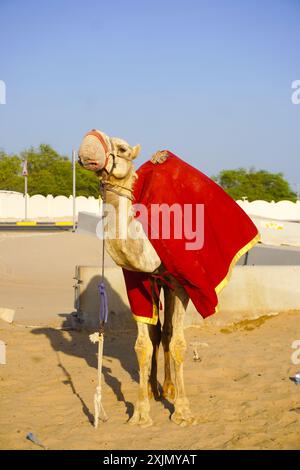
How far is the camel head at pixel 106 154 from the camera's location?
202 inches

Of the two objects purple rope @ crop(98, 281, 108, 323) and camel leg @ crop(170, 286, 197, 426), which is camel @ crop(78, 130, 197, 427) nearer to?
camel leg @ crop(170, 286, 197, 426)

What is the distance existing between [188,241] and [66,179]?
8227cm

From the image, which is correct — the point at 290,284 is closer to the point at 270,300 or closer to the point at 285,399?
the point at 270,300

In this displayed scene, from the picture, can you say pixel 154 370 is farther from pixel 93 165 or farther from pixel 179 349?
pixel 93 165

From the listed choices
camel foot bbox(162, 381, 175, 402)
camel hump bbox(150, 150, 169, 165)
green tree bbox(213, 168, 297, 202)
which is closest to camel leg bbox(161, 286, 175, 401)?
camel foot bbox(162, 381, 175, 402)

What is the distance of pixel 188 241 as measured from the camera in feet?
19.8

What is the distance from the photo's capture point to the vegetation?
278ft

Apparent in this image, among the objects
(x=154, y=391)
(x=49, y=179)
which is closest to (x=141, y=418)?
(x=154, y=391)

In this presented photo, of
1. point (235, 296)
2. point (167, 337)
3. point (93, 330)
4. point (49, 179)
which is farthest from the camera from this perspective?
point (49, 179)

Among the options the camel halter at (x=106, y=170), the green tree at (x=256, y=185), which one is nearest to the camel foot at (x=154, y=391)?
the camel halter at (x=106, y=170)

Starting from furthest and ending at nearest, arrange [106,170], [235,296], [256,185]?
[256,185], [235,296], [106,170]

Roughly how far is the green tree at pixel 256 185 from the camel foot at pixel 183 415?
280 ft

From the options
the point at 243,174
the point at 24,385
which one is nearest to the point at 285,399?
the point at 24,385

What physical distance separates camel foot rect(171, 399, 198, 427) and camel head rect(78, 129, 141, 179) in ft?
7.11
